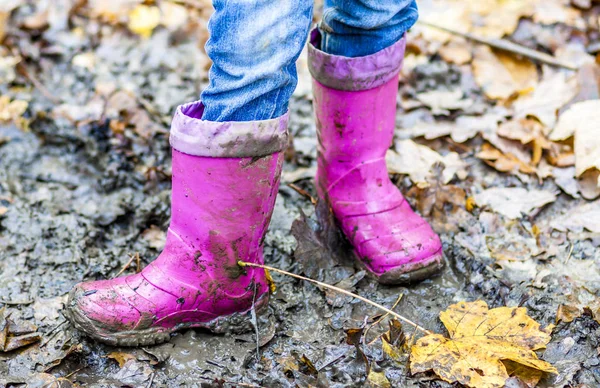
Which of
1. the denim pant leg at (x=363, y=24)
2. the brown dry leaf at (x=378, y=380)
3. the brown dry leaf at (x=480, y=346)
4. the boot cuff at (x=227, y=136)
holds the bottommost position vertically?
the brown dry leaf at (x=378, y=380)

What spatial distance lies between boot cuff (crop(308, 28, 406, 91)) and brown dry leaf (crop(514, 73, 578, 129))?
978 mm

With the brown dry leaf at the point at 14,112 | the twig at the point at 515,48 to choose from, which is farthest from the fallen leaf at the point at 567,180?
the brown dry leaf at the point at 14,112

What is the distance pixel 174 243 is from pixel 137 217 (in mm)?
565

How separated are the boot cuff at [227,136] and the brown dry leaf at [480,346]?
1.99ft

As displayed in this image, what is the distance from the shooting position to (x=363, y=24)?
1.54 m

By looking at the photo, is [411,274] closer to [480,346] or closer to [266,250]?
[480,346]

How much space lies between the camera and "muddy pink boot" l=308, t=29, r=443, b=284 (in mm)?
1641

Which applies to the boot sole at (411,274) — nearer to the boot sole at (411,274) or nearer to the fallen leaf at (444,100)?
the boot sole at (411,274)

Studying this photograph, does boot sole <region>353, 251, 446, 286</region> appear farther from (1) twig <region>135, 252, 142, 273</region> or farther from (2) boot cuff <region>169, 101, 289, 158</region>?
(1) twig <region>135, 252, 142, 273</region>

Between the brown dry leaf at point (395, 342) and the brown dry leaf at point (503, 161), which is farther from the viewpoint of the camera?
the brown dry leaf at point (503, 161)

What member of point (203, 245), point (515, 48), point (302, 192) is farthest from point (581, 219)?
point (203, 245)

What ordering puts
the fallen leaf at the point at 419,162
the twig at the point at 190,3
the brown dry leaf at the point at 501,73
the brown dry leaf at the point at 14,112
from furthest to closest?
the twig at the point at 190,3, the brown dry leaf at the point at 501,73, the brown dry leaf at the point at 14,112, the fallen leaf at the point at 419,162

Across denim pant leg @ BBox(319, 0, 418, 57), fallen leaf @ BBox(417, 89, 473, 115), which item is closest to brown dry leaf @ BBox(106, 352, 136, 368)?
denim pant leg @ BBox(319, 0, 418, 57)

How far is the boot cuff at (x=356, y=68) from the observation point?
161 centimetres
